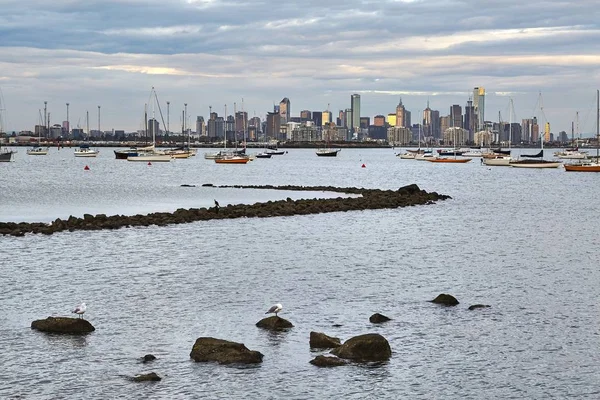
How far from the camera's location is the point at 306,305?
29.2m

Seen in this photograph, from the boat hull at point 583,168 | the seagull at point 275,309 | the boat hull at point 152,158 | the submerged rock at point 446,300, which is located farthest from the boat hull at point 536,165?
the seagull at point 275,309

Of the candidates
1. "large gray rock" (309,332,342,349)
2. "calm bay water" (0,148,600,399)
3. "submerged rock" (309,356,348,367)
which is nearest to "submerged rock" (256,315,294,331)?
"calm bay water" (0,148,600,399)

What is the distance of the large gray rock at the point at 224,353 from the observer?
22.0 m

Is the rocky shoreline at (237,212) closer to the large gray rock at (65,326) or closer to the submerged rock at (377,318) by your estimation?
the large gray rock at (65,326)

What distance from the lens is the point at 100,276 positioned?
114ft

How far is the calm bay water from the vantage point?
20.7 metres

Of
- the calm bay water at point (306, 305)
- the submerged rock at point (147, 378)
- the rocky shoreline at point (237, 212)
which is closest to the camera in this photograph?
the submerged rock at point (147, 378)

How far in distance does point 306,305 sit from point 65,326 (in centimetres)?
815

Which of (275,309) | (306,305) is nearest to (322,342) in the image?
(275,309)

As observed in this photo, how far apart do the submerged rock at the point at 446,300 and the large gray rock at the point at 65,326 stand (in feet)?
38.5

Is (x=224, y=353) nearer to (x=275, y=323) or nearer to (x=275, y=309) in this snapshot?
(x=275, y=323)

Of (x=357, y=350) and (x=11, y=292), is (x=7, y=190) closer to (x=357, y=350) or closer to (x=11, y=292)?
(x=11, y=292)

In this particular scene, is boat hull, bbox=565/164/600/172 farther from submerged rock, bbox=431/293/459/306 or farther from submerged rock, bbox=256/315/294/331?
submerged rock, bbox=256/315/294/331

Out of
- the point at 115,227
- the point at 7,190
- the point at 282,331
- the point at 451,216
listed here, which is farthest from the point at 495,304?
the point at 7,190
